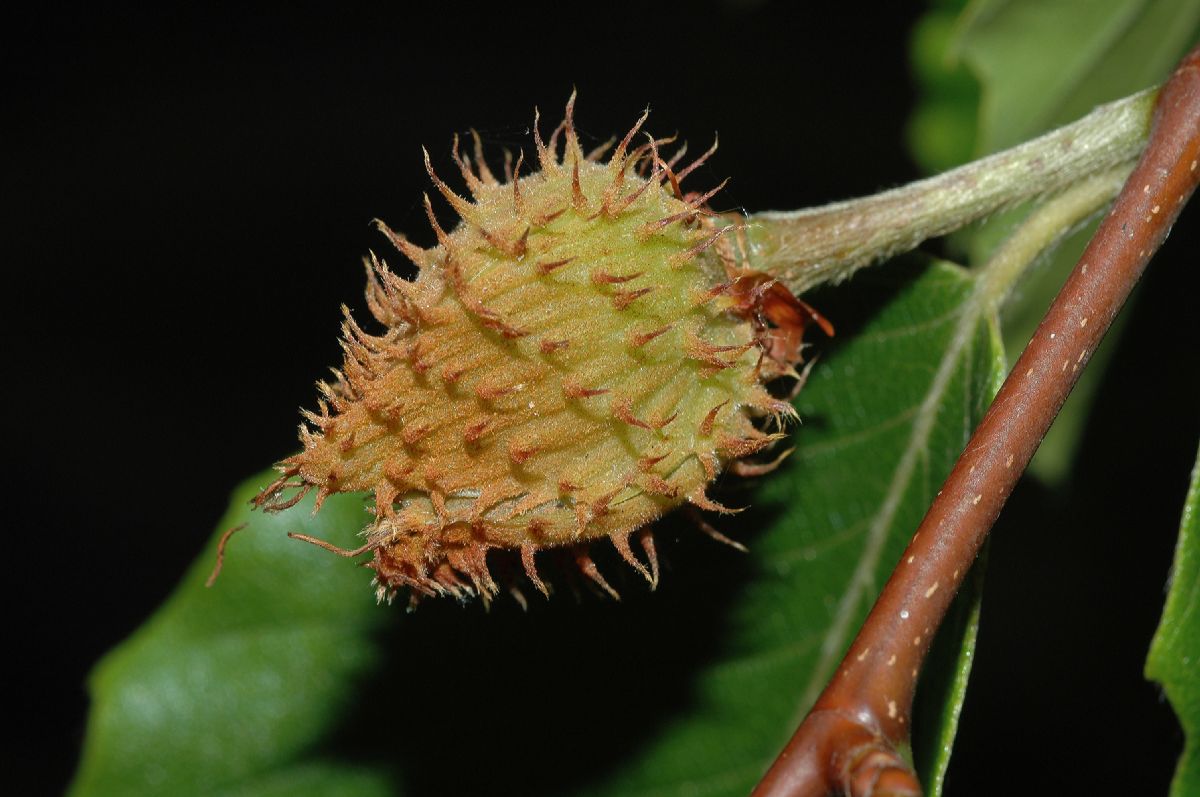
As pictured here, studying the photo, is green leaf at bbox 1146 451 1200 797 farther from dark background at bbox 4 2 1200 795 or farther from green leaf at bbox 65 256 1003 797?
dark background at bbox 4 2 1200 795

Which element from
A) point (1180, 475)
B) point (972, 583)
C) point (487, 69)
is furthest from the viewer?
point (487, 69)

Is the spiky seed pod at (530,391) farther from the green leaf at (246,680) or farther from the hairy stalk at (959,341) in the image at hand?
the green leaf at (246,680)

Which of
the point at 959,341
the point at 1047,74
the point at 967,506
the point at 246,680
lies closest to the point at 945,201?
the point at 959,341

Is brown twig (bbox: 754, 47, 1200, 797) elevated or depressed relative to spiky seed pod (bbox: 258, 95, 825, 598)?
depressed

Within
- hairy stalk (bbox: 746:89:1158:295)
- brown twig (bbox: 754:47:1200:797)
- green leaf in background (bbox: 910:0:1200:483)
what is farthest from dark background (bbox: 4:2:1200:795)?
brown twig (bbox: 754:47:1200:797)

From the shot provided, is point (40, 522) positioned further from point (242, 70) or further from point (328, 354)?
point (242, 70)

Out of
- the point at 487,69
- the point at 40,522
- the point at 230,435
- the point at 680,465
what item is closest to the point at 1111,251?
the point at 680,465
